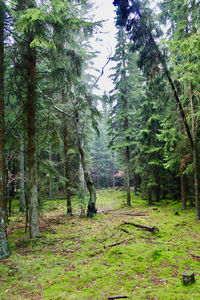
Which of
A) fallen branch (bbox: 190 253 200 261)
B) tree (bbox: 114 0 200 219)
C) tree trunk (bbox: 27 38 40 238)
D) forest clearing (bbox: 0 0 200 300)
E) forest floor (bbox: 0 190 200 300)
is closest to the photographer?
forest floor (bbox: 0 190 200 300)

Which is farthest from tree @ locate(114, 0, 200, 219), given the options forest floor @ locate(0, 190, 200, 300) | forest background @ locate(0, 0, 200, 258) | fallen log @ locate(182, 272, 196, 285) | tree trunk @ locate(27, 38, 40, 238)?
fallen log @ locate(182, 272, 196, 285)

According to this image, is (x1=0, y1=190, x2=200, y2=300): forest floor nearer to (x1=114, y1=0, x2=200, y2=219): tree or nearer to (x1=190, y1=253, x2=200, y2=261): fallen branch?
(x1=190, y1=253, x2=200, y2=261): fallen branch

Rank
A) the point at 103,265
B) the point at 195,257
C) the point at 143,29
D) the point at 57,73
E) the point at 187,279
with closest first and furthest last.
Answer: the point at 187,279, the point at 103,265, the point at 195,257, the point at 57,73, the point at 143,29

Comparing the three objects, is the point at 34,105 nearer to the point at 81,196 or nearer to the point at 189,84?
the point at 81,196

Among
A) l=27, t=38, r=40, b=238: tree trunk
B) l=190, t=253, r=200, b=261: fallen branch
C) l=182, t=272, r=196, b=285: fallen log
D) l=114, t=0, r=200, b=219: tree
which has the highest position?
l=114, t=0, r=200, b=219: tree

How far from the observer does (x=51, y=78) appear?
7.95 m

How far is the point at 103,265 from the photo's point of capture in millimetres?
5102

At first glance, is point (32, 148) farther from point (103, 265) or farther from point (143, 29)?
point (143, 29)

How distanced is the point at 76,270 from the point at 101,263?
2.40ft

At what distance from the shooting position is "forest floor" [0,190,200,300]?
12.4ft

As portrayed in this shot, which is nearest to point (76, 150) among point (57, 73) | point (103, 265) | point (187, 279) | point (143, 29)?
point (57, 73)

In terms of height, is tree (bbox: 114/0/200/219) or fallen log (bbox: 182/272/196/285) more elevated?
tree (bbox: 114/0/200/219)

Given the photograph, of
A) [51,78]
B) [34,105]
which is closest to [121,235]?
[34,105]

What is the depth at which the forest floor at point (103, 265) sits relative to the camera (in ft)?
12.4
